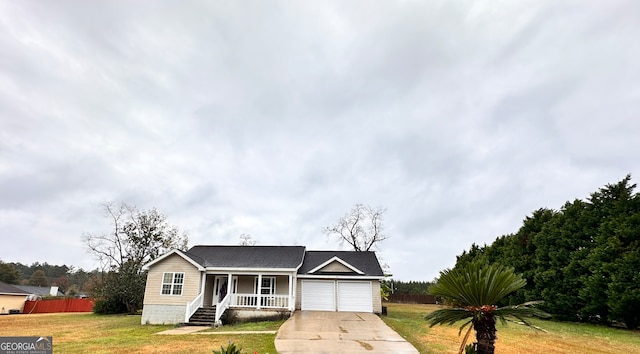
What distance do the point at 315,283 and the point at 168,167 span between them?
44.8 feet

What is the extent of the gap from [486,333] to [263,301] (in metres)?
16.7

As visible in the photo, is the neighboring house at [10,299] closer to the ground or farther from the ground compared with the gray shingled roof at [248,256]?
closer to the ground

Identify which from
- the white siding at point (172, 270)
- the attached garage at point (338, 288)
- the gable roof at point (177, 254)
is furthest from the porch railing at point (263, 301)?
the gable roof at point (177, 254)

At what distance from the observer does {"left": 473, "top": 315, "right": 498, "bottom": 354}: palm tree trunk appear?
6.43m

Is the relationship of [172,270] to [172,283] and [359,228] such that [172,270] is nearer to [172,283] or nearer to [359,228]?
[172,283]

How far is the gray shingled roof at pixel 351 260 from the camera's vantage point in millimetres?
22214

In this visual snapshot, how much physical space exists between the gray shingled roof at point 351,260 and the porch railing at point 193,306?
6.38 meters

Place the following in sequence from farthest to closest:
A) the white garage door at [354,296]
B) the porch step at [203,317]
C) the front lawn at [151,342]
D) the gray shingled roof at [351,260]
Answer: the gray shingled roof at [351,260], the white garage door at [354,296], the porch step at [203,317], the front lawn at [151,342]

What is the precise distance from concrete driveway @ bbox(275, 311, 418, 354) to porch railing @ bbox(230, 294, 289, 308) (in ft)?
12.2

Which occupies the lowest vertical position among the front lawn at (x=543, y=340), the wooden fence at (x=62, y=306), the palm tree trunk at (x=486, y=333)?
the wooden fence at (x=62, y=306)

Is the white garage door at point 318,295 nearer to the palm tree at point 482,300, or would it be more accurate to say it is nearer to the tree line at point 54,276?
the palm tree at point 482,300

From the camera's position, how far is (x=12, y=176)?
2217cm

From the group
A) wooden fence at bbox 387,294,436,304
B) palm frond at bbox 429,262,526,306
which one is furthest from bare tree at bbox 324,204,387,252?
palm frond at bbox 429,262,526,306

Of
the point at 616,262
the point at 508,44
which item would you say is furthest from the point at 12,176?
the point at 616,262
